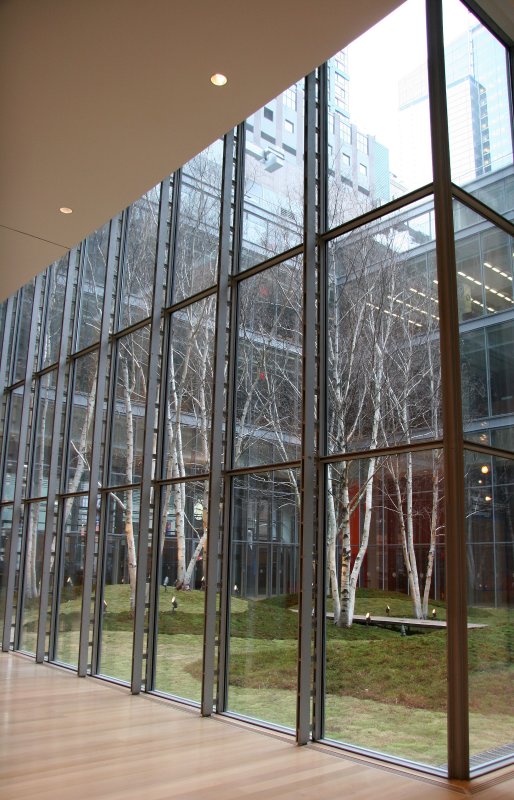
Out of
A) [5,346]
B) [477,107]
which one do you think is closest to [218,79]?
[477,107]

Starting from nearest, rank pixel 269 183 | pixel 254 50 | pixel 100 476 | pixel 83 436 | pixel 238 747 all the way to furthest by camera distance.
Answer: pixel 254 50 < pixel 238 747 < pixel 269 183 < pixel 100 476 < pixel 83 436

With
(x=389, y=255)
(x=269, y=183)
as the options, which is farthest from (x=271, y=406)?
(x=269, y=183)

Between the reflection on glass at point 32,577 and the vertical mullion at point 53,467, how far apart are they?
A: 14.0 inches

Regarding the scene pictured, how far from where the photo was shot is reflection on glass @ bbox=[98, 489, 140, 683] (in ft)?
29.0

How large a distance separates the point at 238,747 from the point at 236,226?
539cm

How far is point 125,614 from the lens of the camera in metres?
8.88

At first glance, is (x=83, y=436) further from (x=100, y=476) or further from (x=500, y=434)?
(x=500, y=434)

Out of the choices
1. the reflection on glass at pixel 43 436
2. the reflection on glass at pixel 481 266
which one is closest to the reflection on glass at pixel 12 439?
the reflection on glass at pixel 43 436

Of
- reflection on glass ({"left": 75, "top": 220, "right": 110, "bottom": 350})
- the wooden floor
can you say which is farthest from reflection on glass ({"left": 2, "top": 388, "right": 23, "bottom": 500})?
the wooden floor

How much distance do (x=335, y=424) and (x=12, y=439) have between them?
8.26 m

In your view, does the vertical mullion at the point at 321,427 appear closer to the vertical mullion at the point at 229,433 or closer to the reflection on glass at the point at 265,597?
the reflection on glass at the point at 265,597

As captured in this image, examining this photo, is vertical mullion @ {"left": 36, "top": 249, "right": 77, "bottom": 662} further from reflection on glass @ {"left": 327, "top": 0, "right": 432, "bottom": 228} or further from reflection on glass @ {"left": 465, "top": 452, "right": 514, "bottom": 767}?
reflection on glass @ {"left": 465, "top": 452, "right": 514, "bottom": 767}

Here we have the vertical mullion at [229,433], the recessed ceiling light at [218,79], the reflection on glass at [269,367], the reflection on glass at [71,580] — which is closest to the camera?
the recessed ceiling light at [218,79]

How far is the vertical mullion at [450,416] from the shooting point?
197 inches
